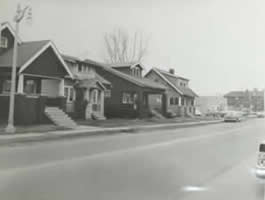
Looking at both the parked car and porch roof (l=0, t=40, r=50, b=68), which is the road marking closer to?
the parked car

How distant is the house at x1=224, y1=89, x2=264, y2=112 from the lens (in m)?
1.92

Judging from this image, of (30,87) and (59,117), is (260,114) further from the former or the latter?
(30,87)

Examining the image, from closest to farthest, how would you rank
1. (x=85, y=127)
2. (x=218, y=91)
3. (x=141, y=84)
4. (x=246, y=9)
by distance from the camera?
(x=246, y=9), (x=218, y=91), (x=141, y=84), (x=85, y=127)

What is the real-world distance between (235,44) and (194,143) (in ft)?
5.44

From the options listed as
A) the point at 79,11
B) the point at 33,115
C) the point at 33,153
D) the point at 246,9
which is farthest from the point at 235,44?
the point at 33,153

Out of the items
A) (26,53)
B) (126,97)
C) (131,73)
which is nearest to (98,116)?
(126,97)

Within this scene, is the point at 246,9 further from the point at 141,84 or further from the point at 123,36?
the point at 141,84

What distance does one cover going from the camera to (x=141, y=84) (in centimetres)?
268

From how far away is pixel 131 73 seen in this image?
2373mm

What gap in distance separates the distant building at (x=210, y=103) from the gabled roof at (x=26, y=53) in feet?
3.46

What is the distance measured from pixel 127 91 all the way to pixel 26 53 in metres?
0.96

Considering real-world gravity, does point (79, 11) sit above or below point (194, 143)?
above

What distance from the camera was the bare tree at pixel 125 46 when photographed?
6.70ft

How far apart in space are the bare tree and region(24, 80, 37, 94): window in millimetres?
546
